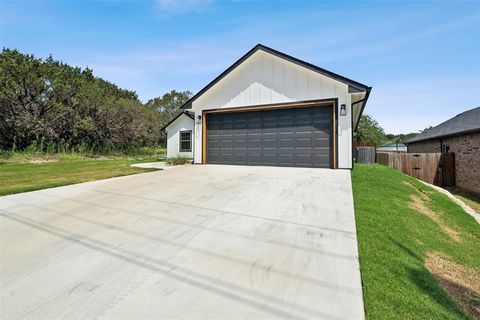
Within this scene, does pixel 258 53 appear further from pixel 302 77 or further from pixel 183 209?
pixel 183 209

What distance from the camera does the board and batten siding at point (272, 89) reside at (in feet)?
29.3

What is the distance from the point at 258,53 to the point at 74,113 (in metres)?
14.9

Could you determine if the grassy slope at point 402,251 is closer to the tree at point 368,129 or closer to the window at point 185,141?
the window at point 185,141

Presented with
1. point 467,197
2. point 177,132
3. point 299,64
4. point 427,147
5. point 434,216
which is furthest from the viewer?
point 427,147

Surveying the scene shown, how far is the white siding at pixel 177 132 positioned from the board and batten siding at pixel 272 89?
3301 millimetres

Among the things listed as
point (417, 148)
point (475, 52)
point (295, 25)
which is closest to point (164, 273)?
point (295, 25)

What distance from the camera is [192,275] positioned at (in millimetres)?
2336

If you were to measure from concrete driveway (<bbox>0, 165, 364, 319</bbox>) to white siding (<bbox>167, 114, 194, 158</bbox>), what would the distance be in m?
9.89

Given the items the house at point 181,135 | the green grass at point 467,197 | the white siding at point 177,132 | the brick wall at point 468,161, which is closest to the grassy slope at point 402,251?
the green grass at point 467,197

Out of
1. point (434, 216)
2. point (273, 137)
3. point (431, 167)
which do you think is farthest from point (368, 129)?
point (434, 216)

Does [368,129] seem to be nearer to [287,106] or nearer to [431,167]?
[431,167]

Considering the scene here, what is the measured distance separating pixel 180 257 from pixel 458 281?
10.1 ft

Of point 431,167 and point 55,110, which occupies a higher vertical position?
point 55,110

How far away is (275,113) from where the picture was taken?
10.0 m
